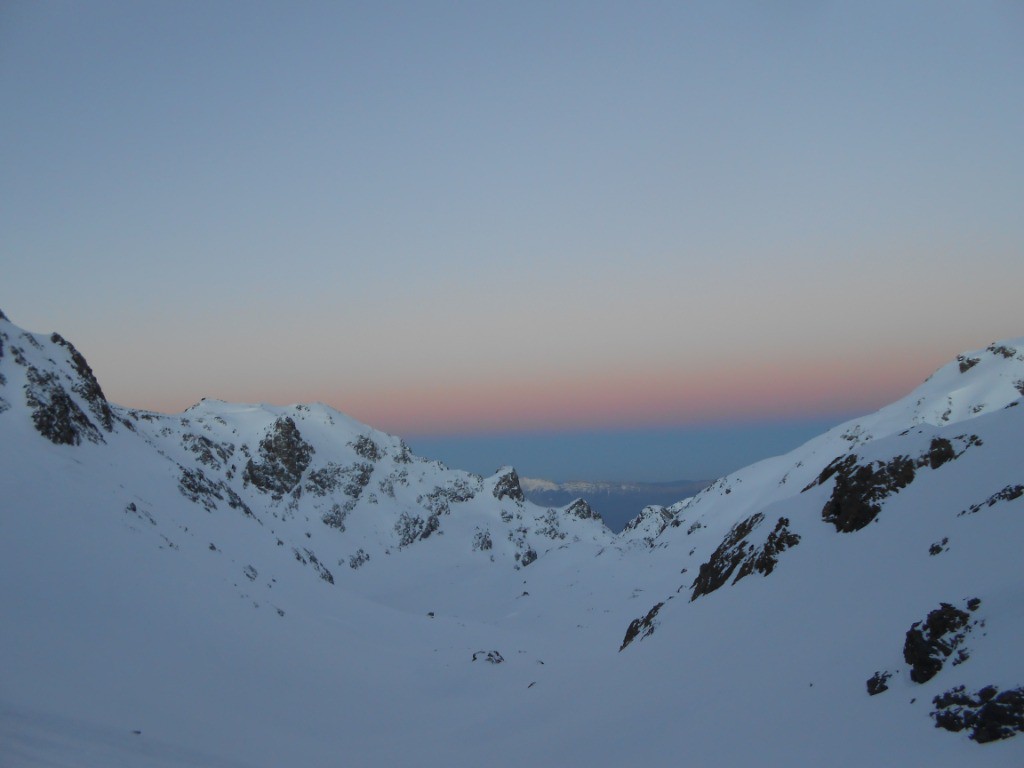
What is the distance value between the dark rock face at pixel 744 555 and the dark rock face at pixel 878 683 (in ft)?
28.8

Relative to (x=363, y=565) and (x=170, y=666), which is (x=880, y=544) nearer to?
(x=170, y=666)

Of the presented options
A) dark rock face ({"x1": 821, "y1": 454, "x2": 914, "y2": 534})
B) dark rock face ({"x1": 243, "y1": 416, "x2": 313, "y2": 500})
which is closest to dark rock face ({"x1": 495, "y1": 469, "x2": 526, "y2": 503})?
dark rock face ({"x1": 243, "y1": 416, "x2": 313, "y2": 500})

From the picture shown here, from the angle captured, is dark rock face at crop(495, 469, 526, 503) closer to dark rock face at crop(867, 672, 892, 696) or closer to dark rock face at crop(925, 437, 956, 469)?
dark rock face at crop(925, 437, 956, 469)

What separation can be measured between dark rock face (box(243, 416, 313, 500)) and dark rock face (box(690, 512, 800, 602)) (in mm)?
90184

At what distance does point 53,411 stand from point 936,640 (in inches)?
1818

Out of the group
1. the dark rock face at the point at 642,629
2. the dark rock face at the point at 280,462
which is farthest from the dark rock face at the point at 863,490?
the dark rock face at the point at 280,462

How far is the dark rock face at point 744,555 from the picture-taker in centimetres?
2019

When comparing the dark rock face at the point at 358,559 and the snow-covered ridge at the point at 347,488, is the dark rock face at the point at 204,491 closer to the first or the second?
the snow-covered ridge at the point at 347,488

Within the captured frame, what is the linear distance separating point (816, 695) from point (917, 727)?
249cm

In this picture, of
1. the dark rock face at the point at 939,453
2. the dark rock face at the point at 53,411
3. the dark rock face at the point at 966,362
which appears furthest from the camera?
the dark rock face at the point at 966,362

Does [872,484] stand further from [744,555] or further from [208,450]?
[208,450]

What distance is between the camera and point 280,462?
103 metres

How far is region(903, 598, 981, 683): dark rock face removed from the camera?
9.88 metres

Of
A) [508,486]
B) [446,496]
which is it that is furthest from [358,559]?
[508,486]
